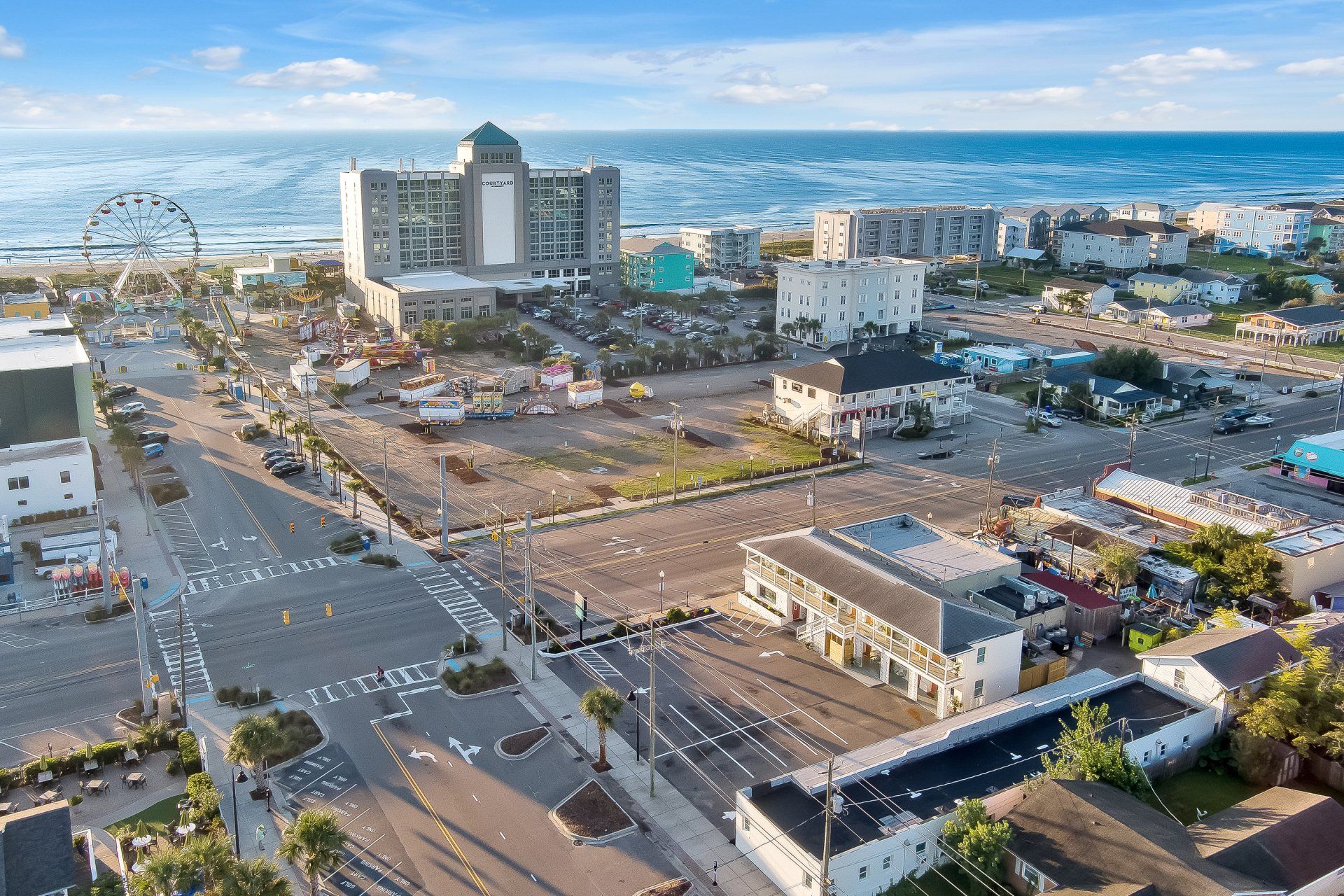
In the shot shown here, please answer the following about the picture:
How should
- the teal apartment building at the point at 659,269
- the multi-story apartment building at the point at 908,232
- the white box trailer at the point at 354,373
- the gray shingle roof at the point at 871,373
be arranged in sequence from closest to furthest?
the gray shingle roof at the point at 871,373 → the white box trailer at the point at 354,373 → the teal apartment building at the point at 659,269 → the multi-story apartment building at the point at 908,232

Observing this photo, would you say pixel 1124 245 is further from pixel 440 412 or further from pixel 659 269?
pixel 440 412

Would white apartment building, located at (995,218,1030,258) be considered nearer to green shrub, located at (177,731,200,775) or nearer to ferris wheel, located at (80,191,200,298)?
ferris wheel, located at (80,191,200,298)

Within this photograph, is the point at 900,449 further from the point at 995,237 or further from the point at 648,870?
the point at 995,237

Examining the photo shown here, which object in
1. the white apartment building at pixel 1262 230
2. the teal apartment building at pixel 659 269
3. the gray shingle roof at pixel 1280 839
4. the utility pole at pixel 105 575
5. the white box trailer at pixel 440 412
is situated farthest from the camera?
the white apartment building at pixel 1262 230

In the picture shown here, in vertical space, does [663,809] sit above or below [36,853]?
below

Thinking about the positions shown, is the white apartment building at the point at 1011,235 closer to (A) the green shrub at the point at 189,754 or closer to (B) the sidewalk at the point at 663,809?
(B) the sidewalk at the point at 663,809

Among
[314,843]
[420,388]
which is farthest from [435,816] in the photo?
[420,388]

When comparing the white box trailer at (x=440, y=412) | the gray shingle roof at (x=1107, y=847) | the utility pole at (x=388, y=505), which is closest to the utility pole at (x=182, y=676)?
the utility pole at (x=388, y=505)
